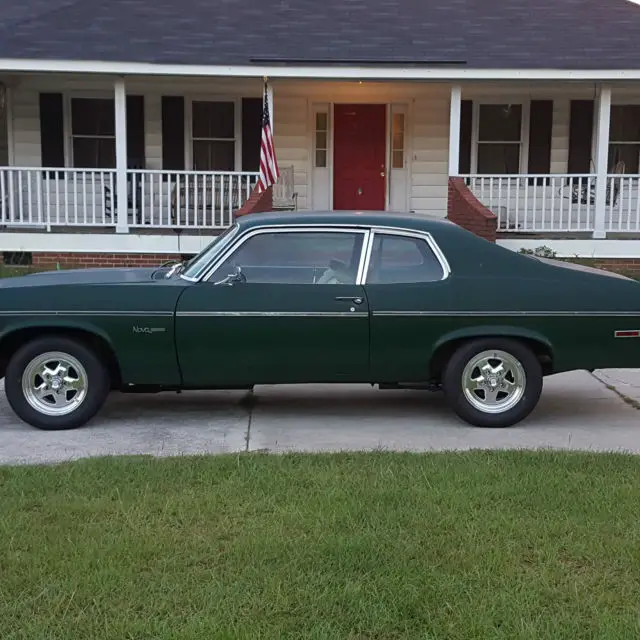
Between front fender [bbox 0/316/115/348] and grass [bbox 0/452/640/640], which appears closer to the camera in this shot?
grass [bbox 0/452/640/640]

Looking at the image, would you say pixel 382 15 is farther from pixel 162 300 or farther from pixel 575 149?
pixel 162 300

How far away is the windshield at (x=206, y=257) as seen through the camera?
6.26 meters

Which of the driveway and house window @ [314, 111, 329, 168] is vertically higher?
house window @ [314, 111, 329, 168]

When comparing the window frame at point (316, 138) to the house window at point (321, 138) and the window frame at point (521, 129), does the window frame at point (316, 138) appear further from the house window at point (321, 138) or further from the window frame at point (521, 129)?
the window frame at point (521, 129)

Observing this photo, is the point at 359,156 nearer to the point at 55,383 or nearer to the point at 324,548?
the point at 55,383

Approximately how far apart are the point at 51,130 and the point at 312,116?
4749 mm

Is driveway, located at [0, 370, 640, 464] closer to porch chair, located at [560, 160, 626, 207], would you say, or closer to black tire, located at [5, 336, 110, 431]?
black tire, located at [5, 336, 110, 431]

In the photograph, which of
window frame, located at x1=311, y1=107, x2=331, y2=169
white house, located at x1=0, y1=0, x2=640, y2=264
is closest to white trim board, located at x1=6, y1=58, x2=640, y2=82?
white house, located at x1=0, y1=0, x2=640, y2=264

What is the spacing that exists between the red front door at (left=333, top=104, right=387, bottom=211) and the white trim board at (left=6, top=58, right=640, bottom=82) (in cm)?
229

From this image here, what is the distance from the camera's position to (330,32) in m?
15.0

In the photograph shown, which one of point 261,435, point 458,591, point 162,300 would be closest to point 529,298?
point 261,435

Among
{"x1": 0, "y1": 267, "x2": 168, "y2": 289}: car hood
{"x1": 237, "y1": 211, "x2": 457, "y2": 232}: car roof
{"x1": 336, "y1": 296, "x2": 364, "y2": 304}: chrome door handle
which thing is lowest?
{"x1": 336, "y1": 296, "x2": 364, "y2": 304}: chrome door handle

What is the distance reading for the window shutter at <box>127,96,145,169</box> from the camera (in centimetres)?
1569

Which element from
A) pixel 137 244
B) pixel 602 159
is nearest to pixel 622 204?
pixel 602 159
